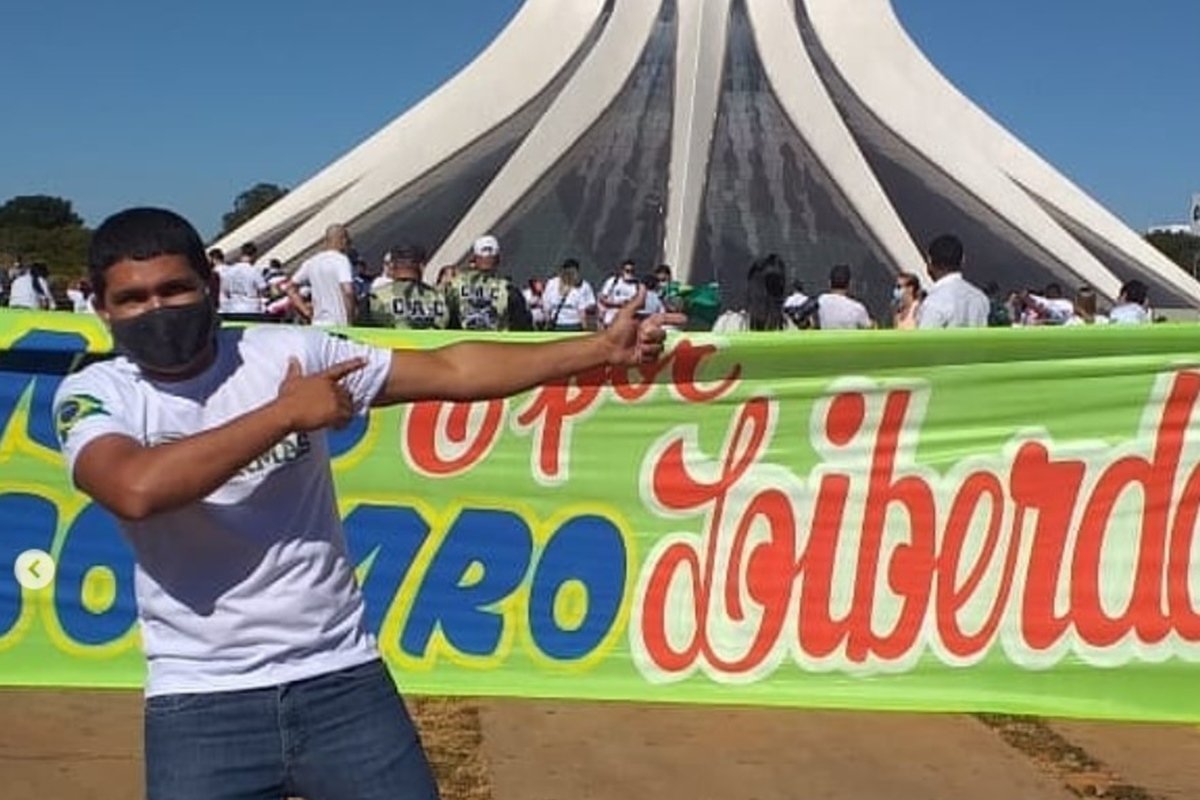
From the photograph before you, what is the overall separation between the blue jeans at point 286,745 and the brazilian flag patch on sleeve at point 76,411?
0.43m

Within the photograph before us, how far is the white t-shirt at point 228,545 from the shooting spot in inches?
103

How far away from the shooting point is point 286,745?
272 cm

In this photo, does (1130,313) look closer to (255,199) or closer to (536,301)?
(536,301)

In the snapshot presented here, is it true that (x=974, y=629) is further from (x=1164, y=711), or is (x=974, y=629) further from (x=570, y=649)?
(x=570, y=649)

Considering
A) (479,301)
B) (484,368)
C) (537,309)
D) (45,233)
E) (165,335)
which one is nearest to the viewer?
(165,335)

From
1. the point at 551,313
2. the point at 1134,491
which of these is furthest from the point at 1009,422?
the point at 551,313

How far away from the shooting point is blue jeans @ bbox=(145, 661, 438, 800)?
8.79 feet

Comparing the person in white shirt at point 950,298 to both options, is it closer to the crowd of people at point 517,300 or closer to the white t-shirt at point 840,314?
the crowd of people at point 517,300

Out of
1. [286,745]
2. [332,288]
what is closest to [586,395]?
[286,745]

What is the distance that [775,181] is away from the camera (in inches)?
1208

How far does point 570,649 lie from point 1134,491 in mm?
1870

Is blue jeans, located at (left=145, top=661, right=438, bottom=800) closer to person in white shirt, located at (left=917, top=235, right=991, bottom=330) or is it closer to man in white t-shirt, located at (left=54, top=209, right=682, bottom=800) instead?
man in white t-shirt, located at (left=54, top=209, right=682, bottom=800)

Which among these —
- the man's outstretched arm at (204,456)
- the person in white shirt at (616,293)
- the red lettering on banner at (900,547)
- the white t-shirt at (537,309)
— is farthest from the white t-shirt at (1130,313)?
the man's outstretched arm at (204,456)

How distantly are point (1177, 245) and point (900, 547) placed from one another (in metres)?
81.6
